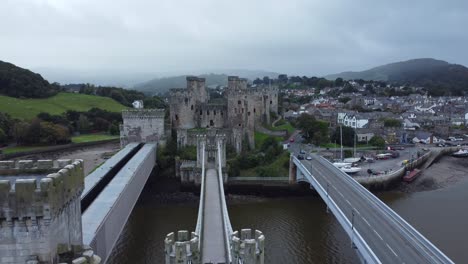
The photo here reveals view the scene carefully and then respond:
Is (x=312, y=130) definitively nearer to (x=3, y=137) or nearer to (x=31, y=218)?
(x=3, y=137)

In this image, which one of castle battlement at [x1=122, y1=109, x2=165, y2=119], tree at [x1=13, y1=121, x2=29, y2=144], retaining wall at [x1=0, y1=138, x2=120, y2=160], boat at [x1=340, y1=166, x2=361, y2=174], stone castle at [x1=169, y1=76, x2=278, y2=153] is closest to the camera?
boat at [x1=340, y1=166, x2=361, y2=174]

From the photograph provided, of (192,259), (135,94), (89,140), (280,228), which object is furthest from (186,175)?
(135,94)

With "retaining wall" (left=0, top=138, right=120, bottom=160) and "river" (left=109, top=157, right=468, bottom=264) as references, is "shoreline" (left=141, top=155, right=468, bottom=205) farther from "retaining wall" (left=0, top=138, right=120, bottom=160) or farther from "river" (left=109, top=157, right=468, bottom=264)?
"retaining wall" (left=0, top=138, right=120, bottom=160)

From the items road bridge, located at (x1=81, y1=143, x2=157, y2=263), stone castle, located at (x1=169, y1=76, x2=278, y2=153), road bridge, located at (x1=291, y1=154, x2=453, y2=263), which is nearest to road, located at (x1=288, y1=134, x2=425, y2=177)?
stone castle, located at (x1=169, y1=76, x2=278, y2=153)

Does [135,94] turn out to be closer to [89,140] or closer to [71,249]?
[89,140]

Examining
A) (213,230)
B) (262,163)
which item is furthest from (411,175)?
(213,230)

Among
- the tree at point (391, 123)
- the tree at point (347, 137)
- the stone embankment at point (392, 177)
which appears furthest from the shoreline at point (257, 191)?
the tree at point (391, 123)
